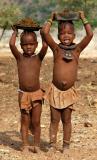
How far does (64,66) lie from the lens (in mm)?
5629

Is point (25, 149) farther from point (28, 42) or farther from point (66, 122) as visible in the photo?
point (28, 42)

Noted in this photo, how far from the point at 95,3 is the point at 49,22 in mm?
15179

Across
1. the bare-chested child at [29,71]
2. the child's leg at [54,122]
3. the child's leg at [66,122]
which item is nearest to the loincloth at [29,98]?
the bare-chested child at [29,71]

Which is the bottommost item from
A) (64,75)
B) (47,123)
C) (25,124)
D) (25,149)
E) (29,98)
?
(47,123)

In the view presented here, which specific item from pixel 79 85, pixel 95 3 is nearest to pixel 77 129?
pixel 79 85

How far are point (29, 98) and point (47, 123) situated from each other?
1.80 m

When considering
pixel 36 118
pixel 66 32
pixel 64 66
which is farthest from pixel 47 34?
pixel 36 118

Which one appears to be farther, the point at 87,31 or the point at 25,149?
the point at 25,149

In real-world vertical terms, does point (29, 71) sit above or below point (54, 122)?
above

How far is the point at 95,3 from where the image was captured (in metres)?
20.4

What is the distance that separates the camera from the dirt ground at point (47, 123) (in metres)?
5.79

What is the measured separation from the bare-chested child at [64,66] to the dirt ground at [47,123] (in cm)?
41

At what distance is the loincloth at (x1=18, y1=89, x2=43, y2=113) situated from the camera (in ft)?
18.8

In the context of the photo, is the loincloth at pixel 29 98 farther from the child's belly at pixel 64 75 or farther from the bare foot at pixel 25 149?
the bare foot at pixel 25 149
